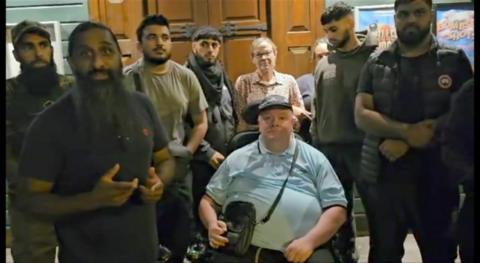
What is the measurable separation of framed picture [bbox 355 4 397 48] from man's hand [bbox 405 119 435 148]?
0.24 m

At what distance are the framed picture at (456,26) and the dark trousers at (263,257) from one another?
67cm

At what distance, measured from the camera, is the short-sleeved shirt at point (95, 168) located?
6.34 ft

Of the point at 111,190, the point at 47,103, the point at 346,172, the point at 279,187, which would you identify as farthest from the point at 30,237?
the point at 346,172

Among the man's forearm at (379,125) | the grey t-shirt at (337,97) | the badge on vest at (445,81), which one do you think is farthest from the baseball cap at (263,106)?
the badge on vest at (445,81)

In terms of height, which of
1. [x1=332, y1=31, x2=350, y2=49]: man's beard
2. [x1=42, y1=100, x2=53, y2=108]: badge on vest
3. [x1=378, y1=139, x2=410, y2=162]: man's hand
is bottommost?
[x1=378, y1=139, x2=410, y2=162]: man's hand

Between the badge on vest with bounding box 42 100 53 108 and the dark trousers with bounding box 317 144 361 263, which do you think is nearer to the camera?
the badge on vest with bounding box 42 100 53 108

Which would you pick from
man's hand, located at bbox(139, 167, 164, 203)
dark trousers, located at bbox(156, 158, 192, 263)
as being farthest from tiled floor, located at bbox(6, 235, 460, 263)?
man's hand, located at bbox(139, 167, 164, 203)

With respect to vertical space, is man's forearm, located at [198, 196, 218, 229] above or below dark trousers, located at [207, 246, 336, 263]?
above

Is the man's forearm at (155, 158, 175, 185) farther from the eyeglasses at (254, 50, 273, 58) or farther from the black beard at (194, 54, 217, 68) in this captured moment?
the eyeglasses at (254, 50, 273, 58)

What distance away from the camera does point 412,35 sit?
6.54 feet

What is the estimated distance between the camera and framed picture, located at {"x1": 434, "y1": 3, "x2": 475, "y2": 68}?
6.55 ft

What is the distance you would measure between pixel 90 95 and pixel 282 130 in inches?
21.2

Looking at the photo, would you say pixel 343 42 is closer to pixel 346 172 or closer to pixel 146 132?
pixel 346 172

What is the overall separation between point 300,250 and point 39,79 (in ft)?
2.81
